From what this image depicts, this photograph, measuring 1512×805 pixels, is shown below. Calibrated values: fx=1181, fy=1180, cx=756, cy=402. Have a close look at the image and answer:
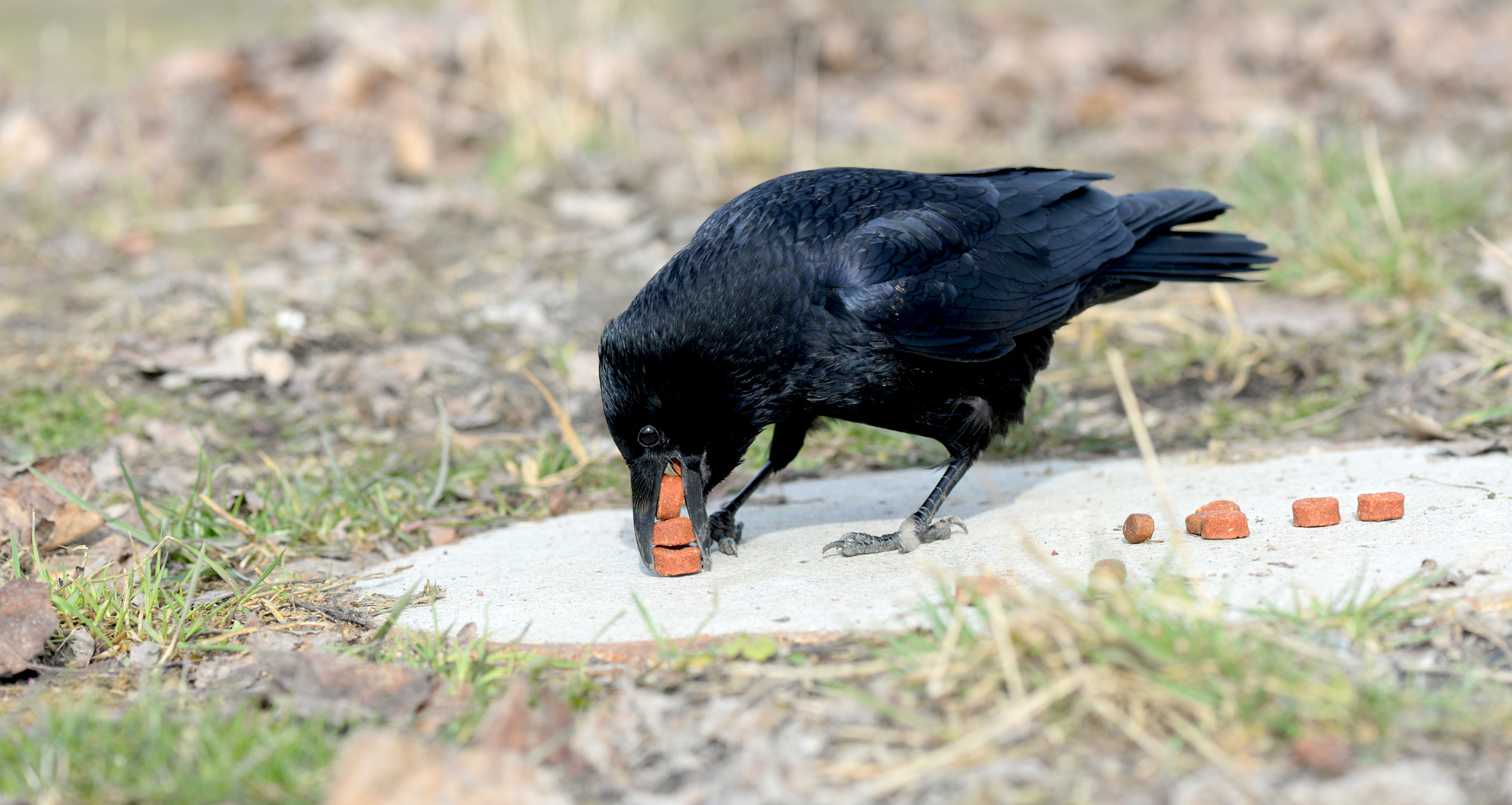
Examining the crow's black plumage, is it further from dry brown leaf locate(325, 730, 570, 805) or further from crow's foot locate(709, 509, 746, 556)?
dry brown leaf locate(325, 730, 570, 805)

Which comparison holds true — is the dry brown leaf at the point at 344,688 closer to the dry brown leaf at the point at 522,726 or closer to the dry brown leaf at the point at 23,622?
the dry brown leaf at the point at 522,726

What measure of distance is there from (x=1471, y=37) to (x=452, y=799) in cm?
1083

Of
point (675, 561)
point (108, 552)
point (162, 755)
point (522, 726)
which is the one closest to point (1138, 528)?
point (675, 561)

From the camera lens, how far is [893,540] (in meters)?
3.38

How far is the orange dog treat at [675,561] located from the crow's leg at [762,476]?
284mm

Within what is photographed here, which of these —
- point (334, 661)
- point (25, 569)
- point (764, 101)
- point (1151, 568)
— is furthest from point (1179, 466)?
point (764, 101)

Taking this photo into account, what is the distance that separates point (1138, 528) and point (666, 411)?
4.24ft

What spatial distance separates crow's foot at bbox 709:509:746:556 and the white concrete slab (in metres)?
0.05

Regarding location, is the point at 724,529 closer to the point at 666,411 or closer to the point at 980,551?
the point at 666,411

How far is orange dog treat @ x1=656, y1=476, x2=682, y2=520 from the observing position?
3.41 m

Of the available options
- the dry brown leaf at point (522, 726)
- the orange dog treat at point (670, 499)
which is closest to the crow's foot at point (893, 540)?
the orange dog treat at point (670, 499)

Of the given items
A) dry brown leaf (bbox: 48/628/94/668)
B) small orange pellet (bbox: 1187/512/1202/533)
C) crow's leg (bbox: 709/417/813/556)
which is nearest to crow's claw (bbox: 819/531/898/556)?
crow's leg (bbox: 709/417/813/556)

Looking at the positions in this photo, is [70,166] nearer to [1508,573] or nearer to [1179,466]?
[1179,466]

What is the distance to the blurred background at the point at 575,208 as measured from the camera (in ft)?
14.6
